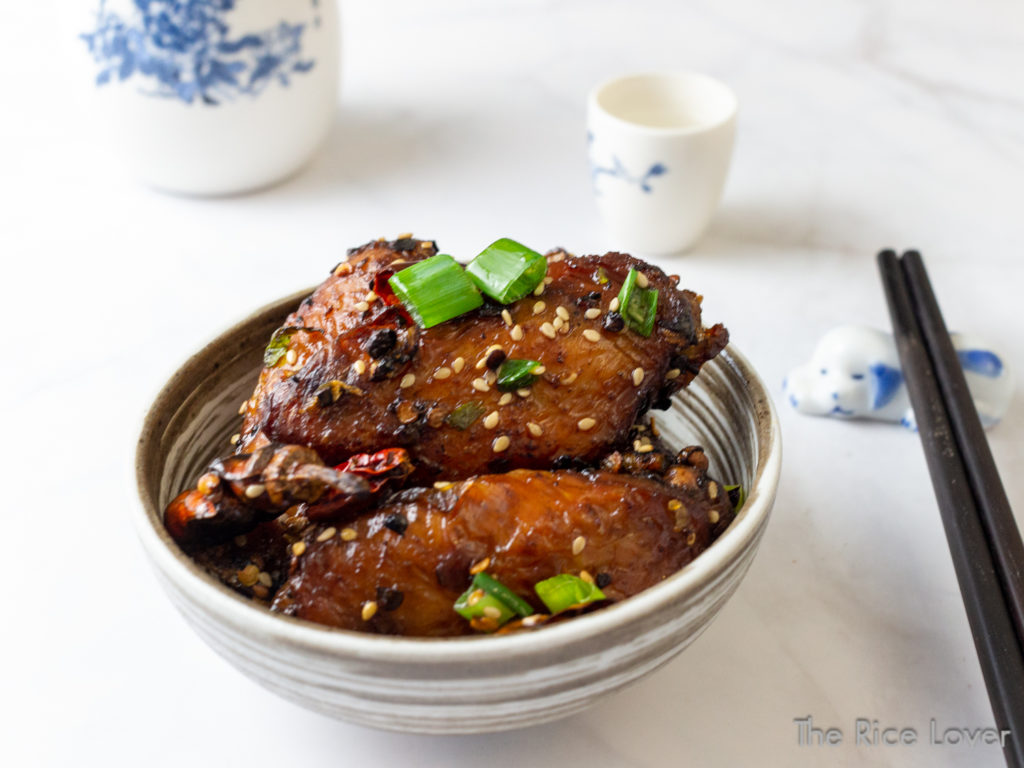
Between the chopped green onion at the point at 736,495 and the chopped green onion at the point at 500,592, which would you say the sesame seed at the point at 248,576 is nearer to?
the chopped green onion at the point at 500,592

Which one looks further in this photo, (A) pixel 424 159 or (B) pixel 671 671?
(A) pixel 424 159

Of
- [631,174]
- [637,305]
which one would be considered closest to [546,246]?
[631,174]

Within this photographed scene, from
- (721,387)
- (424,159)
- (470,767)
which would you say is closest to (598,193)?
(424,159)

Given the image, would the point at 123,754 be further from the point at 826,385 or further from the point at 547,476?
the point at 826,385

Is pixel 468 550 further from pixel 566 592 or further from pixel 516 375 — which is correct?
pixel 516 375

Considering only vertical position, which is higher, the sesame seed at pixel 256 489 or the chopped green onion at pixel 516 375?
the chopped green onion at pixel 516 375

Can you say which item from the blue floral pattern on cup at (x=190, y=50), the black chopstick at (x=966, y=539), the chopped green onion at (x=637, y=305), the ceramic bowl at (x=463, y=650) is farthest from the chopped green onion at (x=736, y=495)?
the blue floral pattern on cup at (x=190, y=50)

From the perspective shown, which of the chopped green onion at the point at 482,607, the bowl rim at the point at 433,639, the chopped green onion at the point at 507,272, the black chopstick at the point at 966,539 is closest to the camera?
the bowl rim at the point at 433,639

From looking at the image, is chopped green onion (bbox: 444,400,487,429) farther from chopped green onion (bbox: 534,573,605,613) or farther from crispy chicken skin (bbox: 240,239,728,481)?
chopped green onion (bbox: 534,573,605,613)
